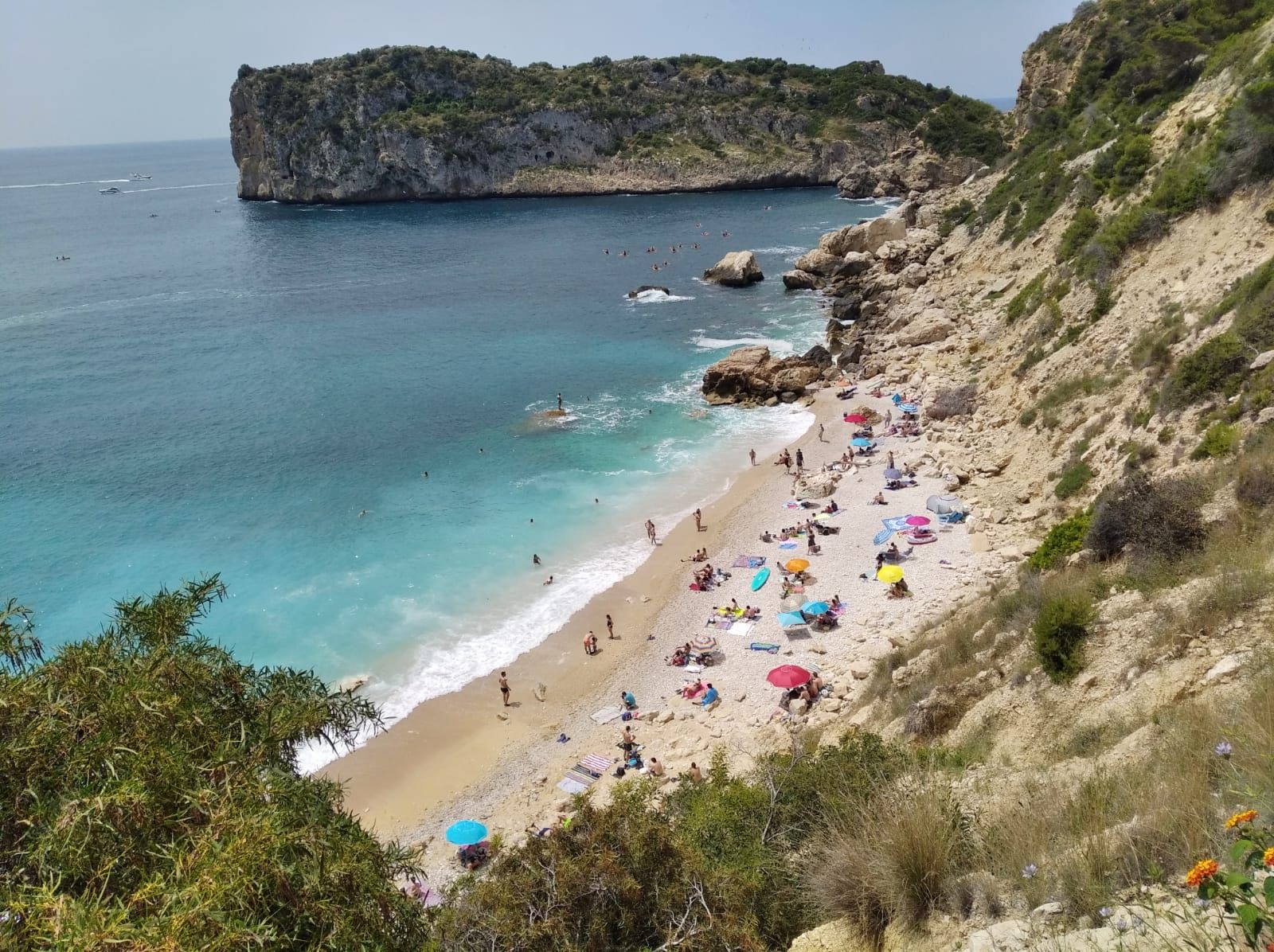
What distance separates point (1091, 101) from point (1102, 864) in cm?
4971

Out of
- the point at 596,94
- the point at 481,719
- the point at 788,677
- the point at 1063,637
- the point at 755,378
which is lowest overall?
the point at 481,719

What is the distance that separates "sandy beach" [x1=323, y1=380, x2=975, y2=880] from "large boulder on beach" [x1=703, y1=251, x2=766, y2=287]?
3724 centimetres

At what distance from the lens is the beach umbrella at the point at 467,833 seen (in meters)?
14.7

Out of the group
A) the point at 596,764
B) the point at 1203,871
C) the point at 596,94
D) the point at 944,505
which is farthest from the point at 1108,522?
the point at 596,94

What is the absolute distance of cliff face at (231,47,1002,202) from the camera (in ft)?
375

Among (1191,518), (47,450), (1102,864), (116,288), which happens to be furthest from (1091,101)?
(116,288)

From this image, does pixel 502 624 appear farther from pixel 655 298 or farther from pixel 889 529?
pixel 655 298

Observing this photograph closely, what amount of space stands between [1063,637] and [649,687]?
1067 centimetres

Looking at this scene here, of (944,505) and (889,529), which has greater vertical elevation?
(944,505)

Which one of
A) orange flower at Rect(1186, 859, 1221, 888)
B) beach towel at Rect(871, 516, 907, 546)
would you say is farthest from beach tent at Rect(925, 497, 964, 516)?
orange flower at Rect(1186, 859, 1221, 888)

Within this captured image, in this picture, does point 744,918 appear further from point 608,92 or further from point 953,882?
point 608,92

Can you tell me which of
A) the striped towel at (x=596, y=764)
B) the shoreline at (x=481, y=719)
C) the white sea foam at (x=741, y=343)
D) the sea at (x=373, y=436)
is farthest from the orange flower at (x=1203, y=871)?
the white sea foam at (x=741, y=343)

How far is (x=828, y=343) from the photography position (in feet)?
144

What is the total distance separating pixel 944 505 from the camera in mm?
22953
